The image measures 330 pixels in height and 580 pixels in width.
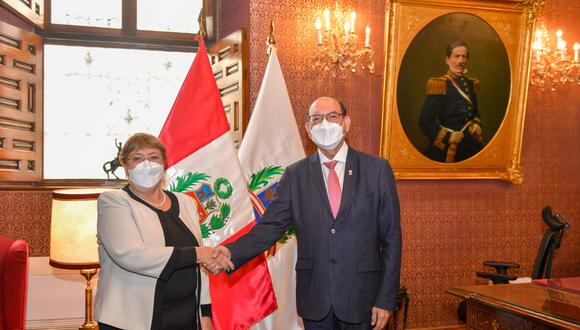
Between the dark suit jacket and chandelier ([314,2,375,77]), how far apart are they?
6.69 feet

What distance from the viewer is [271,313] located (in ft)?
13.2

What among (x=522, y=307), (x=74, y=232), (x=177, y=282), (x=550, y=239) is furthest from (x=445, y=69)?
(x=177, y=282)

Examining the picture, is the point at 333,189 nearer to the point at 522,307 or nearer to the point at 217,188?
the point at 522,307

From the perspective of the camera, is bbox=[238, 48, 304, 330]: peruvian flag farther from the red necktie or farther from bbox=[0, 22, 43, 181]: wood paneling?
bbox=[0, 22, 43, 181]: wood paneling

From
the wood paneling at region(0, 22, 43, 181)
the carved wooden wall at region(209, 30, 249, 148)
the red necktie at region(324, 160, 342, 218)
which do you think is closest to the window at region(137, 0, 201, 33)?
the carved wooden wall at region(209, 30, 249, 148)

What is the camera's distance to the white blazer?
2.47 m

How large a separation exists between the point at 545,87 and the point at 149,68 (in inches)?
140

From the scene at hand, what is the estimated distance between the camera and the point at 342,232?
2773mm

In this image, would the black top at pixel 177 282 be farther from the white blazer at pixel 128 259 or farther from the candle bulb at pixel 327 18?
the candle bulb at pixel 327 18

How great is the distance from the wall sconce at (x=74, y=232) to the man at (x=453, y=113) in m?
2.90

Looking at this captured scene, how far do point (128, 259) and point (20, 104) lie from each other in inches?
108

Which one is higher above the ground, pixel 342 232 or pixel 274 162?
pixel 274 162

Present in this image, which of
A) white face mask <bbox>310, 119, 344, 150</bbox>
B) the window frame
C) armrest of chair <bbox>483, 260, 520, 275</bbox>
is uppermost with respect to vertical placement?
the window frame

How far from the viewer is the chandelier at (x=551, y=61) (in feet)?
17.7
